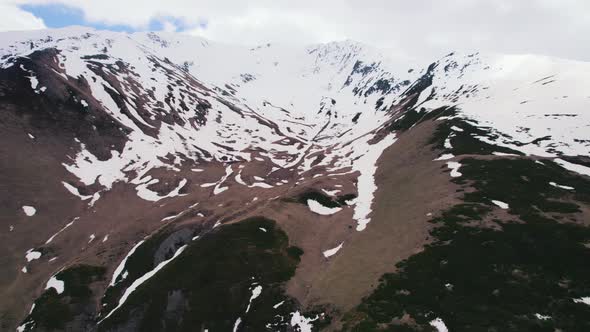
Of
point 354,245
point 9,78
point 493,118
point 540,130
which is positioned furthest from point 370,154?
point 9,78

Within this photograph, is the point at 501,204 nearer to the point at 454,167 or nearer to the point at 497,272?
the point at 497,272

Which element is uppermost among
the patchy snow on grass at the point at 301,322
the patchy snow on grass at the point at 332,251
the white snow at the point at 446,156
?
the white snow at the point at 446,156

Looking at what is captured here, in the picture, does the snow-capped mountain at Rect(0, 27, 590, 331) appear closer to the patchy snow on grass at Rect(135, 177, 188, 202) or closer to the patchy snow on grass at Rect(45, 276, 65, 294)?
the patchy snow on grass at Rect(45, 276, 65, 294)

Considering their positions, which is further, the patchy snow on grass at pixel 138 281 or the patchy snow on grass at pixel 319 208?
the patchy snow on grass at pixel 319 208

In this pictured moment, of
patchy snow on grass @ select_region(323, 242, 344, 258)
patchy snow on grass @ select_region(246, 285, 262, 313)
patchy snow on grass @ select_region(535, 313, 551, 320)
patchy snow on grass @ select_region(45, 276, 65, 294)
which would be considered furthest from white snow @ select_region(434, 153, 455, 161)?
patchy snow on grass @ select_region(45, 276, 65, 294)

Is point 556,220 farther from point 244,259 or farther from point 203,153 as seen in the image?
point 203,153

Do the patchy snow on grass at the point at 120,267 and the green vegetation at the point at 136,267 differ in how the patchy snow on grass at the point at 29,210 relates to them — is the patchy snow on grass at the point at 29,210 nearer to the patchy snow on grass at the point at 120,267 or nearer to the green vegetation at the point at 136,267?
the patchy snow on grass at the point at 120,267

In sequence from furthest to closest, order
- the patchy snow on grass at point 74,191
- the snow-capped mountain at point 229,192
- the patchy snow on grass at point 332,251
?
the patchy snow on grass at point 74,191, the patchy snow on grass at point 332,251, the snow-capped mountain at point 229,192

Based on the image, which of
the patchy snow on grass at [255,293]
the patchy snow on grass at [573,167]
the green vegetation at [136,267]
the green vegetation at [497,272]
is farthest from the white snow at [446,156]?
the green vegetation at [136,267]
